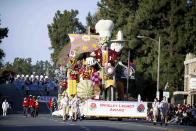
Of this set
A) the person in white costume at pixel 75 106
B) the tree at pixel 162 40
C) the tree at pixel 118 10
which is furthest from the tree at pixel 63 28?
the person in white costume at pixel 75 106

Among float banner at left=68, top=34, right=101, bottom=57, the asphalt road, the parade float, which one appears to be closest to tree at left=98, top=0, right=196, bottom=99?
float banner at left=68, top=34, right=101, bottom=57

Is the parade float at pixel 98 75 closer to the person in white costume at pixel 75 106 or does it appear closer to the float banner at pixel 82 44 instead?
the float banner at pixel 82 44

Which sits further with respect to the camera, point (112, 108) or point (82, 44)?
point (82, 44)

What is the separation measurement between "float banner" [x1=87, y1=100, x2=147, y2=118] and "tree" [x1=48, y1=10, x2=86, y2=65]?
6196 cm

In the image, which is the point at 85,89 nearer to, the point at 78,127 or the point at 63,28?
the point at 78,127

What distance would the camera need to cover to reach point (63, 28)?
95938 millimetres

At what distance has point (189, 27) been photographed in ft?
205

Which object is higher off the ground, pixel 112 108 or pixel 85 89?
pixel 85 89

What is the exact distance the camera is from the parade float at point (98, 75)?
3269cm

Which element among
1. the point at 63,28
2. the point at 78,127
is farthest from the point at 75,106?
the point at 63,28

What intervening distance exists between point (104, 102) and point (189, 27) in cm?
3264

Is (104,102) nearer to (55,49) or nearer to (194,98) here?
(194,98)

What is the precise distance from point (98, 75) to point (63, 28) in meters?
62.1

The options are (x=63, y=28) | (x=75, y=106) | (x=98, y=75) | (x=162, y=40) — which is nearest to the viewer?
(x=75, y=106)
